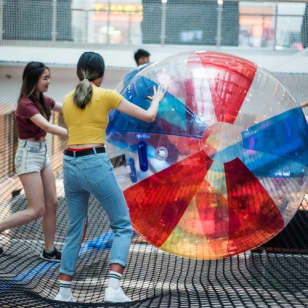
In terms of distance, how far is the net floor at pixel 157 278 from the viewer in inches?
143

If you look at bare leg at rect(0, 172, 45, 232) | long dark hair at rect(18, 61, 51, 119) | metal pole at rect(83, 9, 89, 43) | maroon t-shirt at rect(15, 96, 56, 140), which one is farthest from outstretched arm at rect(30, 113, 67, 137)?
metal pole at rect(83, 9, 89, 43)

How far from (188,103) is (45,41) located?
5.79 metres

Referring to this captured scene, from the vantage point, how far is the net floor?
363 centimetres

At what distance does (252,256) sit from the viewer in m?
4.91

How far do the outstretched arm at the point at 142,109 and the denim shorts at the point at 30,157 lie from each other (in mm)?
1087

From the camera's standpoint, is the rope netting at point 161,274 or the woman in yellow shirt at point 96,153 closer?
the woman in yellow shirt at point 96,153

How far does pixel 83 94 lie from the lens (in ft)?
11.4

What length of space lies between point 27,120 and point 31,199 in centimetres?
53

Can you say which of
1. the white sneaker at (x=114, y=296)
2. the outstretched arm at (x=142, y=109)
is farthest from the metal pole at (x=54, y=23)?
the white sneaker at (x=114, y=296)

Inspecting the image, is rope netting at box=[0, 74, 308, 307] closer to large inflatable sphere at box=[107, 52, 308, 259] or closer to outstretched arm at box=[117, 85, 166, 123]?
large inflatable sphere at box=[107, 52, 308, 259]

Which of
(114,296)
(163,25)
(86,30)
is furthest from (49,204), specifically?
(86,30)

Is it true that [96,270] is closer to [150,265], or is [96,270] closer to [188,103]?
[150,265]

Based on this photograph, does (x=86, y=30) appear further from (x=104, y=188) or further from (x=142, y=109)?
(x=104, y=188)

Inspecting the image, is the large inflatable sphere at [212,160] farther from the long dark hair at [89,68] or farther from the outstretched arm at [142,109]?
the long dark hair at [89,68]
